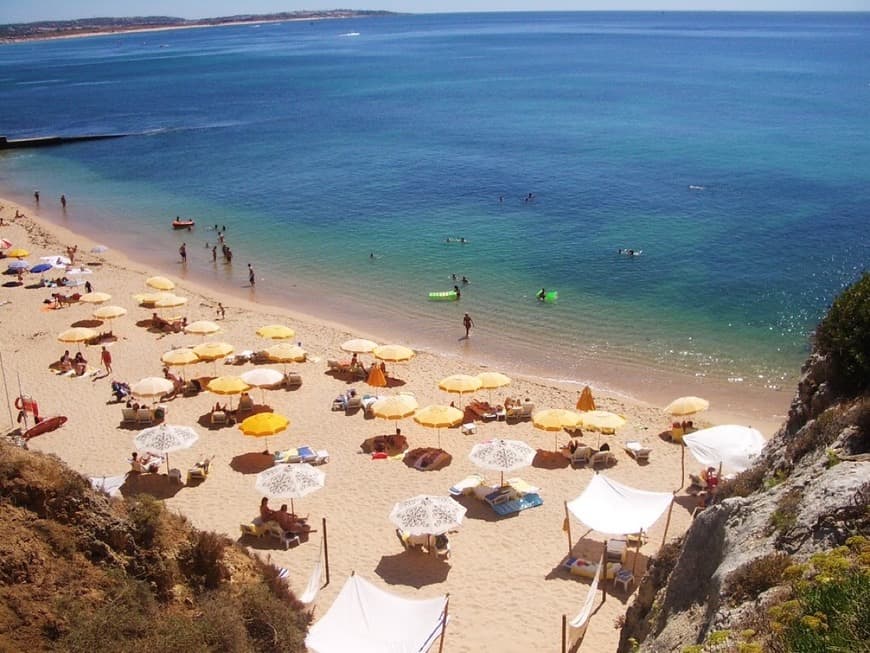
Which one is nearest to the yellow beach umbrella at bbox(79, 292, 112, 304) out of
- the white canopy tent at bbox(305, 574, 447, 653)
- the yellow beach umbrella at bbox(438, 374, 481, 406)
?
the yellow beach umbrella at bbox(438, 374, 481, 406)

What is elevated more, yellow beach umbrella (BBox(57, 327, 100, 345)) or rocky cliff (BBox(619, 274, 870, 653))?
rocky cliff (BBox(619, 274, 870, 653))

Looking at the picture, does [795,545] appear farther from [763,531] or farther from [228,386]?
[228,386]

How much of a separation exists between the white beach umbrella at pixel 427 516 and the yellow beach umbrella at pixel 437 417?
4.31 metres

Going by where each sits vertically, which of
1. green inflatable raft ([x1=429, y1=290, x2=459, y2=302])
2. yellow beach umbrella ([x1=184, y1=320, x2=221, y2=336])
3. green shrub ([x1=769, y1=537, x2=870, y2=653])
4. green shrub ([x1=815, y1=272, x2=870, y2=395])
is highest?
green shrub ([x1=815, y1=272, x2=870, y2=395])

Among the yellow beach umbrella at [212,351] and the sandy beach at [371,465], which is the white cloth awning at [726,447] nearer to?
the sandy beach at [371,465]

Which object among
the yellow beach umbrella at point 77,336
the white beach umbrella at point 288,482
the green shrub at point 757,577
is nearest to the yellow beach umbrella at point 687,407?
the white beach umbrella at point 288,482

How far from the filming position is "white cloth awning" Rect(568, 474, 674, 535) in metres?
16.0

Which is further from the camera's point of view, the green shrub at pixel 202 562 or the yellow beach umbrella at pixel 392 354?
the yellow beach umbrella at pixel 392 354

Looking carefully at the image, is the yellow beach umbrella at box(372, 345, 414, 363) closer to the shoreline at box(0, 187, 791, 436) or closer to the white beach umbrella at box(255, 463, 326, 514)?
the shoreline at box(0, 187, 791, 436)

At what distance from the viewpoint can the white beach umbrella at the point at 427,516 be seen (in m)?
15.7

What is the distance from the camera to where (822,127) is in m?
74.5

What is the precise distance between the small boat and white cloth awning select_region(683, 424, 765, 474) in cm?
1749

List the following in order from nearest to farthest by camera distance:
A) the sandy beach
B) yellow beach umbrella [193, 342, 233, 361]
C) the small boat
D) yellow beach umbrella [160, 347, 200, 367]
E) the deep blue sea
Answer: the sandy beach < the small boat < yellow beach umbrella [160, 347, 200, 367] < yellow beach umbrella [193, 342, 233, 361] < the deep blue sea

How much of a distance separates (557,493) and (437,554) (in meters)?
4.12
